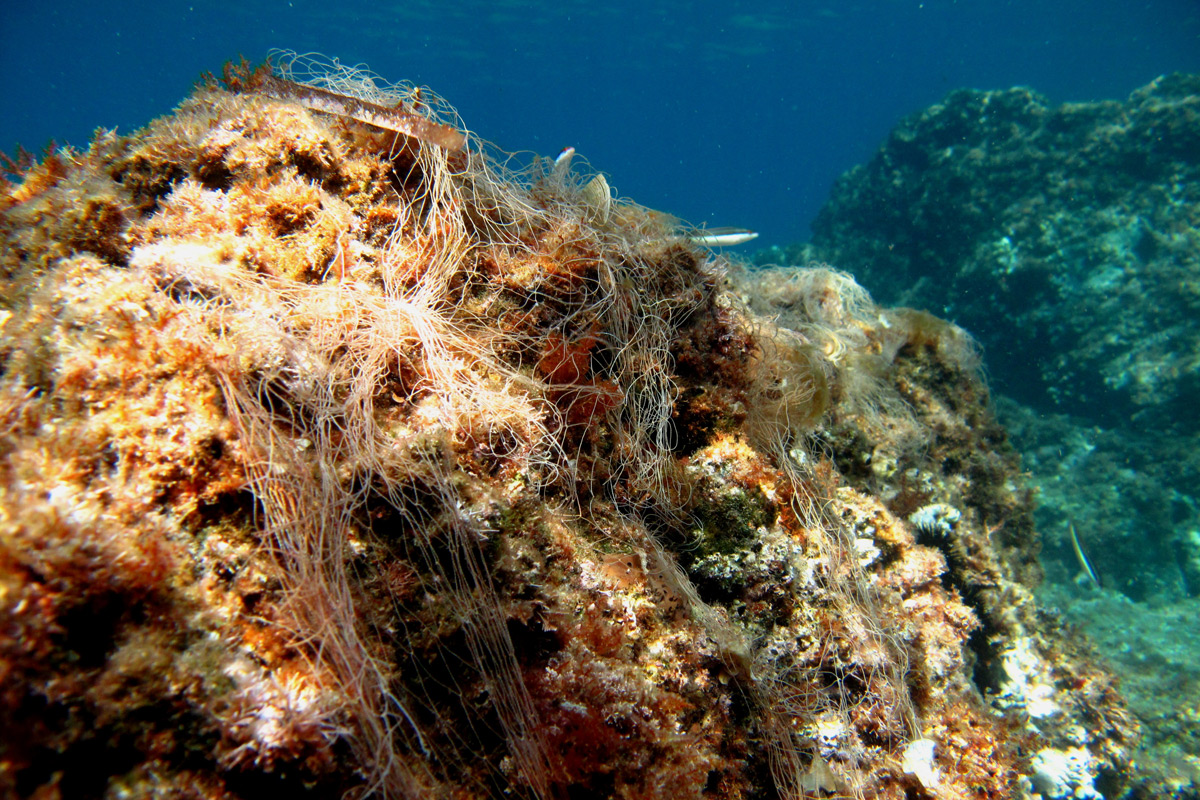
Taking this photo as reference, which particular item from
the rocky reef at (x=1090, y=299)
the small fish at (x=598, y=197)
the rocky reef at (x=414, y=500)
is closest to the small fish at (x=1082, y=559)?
the rocky reef at (x=1090, y=299)

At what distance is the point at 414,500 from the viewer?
5.62 feet

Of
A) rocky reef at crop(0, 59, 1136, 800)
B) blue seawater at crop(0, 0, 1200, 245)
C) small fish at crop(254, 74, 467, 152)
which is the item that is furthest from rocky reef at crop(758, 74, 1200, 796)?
blue seawater at crop(0, 0, 1200, 245)

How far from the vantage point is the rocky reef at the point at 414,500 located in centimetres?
122

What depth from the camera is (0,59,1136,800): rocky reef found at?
1.22 metres

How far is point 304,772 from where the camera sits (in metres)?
1.27

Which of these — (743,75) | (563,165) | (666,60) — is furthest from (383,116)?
(743,75)

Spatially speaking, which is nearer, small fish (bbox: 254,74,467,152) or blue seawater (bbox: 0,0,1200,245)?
small fish (bbox: 254,74,467,152)

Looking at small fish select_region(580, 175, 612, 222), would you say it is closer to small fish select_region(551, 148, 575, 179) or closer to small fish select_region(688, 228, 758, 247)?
small fish select_region(551, 148, 575, 179)

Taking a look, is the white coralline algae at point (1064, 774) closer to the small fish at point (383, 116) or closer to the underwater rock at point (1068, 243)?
the small fish at point (383, 116)

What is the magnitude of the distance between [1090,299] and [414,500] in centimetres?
1880

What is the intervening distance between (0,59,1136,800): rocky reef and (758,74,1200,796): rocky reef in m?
11.2

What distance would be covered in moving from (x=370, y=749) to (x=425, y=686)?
0.25 metres

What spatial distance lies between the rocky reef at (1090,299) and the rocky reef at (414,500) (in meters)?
Answer: 11.2

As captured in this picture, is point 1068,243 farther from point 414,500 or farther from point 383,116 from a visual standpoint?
point 414,500
